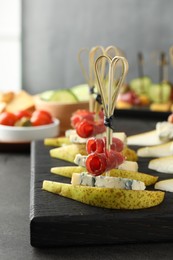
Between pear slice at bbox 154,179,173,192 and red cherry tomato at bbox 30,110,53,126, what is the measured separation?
133 centimetres

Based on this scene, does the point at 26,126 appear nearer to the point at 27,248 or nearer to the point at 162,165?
the point at 162,165

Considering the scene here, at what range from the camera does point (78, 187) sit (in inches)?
79.0

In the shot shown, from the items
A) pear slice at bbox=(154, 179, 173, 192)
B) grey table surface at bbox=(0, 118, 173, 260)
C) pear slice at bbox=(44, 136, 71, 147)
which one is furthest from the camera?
pear slice at bbox=(44, 136, 71, 147)

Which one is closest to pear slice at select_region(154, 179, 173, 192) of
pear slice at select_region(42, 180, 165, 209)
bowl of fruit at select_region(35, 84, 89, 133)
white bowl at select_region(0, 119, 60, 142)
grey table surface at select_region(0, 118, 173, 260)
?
pear slice at select_region(42, 180, 165, 209)

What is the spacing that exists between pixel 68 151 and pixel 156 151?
15.3 inches

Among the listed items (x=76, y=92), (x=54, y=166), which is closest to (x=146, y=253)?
(x=54, y=166)

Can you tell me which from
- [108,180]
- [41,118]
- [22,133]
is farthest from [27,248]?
[41,118]

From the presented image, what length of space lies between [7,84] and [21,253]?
650 cm

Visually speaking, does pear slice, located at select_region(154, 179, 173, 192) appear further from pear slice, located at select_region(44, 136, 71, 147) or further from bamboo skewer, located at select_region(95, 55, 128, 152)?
pear slice, located at select_region(44, 136, 71, 147)

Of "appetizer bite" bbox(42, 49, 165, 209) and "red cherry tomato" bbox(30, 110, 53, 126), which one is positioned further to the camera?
"red cherry tomato" bbox(30, 110, 53, 126)

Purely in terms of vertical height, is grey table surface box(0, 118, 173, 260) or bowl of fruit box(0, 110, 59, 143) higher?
grey table surface box(0, 118, 173, 260)

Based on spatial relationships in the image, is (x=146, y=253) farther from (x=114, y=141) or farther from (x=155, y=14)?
(x=155, y=14)

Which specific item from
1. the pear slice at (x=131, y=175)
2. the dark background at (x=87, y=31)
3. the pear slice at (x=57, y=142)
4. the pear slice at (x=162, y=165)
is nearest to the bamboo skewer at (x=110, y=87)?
the pear slice at (x=131, y=175)

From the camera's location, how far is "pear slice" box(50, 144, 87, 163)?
2596 mm
